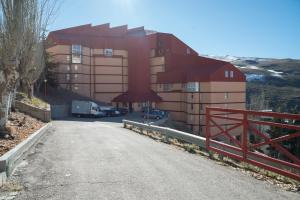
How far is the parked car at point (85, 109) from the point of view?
51.6m

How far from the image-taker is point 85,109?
170 ft

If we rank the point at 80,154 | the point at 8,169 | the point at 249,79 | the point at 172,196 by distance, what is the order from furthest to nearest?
the point at 249,79
the point at 80,154
the point at 8,169
the point at 172,196

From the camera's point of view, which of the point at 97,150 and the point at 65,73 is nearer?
the point at 97,150

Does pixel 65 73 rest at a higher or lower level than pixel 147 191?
higher

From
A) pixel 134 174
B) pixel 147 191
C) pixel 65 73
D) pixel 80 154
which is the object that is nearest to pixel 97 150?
pixel 80 154

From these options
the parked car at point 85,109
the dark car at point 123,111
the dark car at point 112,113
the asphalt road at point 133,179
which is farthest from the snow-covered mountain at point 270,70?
the asphalt road at point 133,179

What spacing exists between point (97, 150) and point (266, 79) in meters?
143

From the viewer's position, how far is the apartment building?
53594mm

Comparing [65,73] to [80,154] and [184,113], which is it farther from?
[80,154]

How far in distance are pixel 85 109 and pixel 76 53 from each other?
44.8ft

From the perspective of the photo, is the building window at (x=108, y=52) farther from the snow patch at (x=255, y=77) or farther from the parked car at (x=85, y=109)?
the snow patch at (x=255, y=77)

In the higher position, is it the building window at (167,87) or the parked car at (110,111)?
the building window at (167,87)

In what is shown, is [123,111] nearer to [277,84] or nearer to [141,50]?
[141,50]

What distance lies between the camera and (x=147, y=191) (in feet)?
21.7
